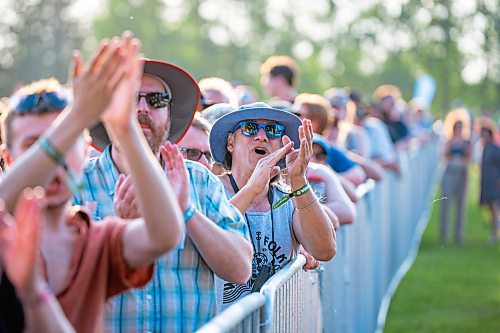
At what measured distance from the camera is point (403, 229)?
53.7 ft

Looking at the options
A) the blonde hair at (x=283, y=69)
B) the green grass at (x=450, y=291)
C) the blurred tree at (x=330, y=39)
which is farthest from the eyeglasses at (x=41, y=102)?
the blurred tree at (x=330, y=39)

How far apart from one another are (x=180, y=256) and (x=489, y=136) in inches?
669

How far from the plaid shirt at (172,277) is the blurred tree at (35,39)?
56970mm

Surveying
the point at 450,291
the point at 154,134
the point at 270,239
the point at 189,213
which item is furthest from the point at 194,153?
the point at 450,291

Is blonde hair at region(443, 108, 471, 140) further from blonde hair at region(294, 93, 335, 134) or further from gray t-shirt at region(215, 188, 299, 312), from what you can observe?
gray t-shirt at region(215, 188, 299, 312)

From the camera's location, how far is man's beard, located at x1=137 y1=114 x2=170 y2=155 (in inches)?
201

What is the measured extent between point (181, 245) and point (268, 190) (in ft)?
4.86

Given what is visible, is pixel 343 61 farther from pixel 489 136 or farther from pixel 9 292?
pixel 9 292

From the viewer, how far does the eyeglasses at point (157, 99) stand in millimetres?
5324

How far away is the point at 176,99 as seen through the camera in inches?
227

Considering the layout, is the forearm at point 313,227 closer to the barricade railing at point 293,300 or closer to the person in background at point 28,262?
the barricade railing at point 293,300

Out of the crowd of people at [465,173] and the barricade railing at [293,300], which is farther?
the crowd of people at [465,173]

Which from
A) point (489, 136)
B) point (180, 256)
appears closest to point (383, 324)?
point (180, 256)

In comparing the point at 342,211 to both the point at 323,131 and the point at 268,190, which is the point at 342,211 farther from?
the point at 323,131
